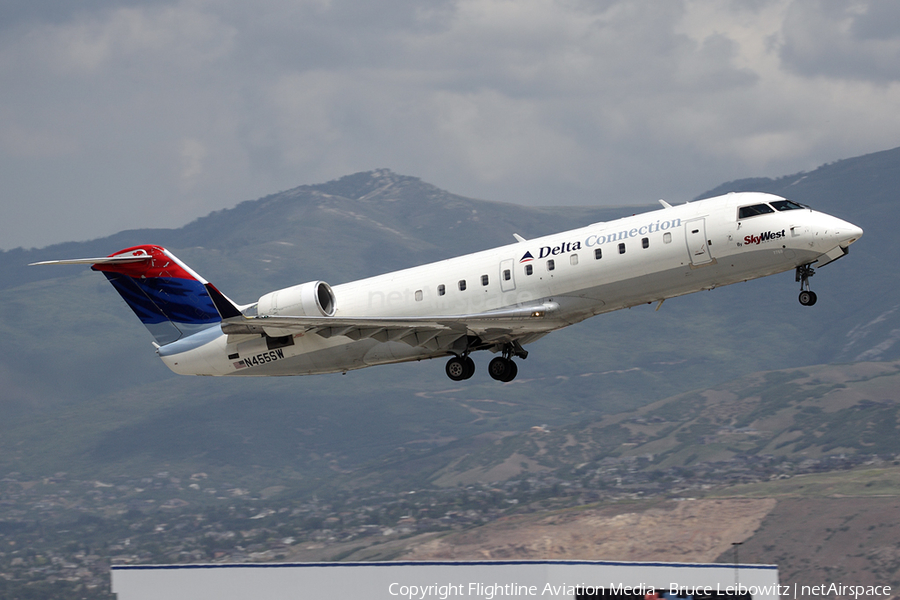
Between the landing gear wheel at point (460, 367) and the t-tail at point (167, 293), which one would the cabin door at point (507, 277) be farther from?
the t-tail at point (167, 293)

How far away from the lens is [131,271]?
41562 millimetres

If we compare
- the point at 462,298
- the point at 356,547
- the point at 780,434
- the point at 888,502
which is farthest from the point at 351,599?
the point at 780,434

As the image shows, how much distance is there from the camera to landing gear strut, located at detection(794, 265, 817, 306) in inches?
1359

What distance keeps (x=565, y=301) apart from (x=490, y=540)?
8860 centimetres

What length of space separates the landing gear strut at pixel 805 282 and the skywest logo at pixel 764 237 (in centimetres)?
137

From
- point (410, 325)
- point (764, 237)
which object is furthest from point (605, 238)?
point (410, 325)

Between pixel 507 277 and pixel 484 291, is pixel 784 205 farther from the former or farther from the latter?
pixel 484 291

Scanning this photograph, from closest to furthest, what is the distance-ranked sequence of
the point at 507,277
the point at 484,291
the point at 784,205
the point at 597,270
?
the point at 784,205 < the point at 597,270 < the point at 507,277 < the point at 484,291

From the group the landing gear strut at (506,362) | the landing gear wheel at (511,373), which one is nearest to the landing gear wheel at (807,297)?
the landing gear strut at (506,362)

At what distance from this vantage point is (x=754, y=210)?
3478 cm

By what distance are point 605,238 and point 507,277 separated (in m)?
3.47

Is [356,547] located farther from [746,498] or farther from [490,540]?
[746,498]

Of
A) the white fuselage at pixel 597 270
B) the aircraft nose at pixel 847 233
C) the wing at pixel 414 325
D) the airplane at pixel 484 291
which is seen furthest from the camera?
the wing at pixel 414 325

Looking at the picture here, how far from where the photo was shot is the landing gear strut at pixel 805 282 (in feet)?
113
